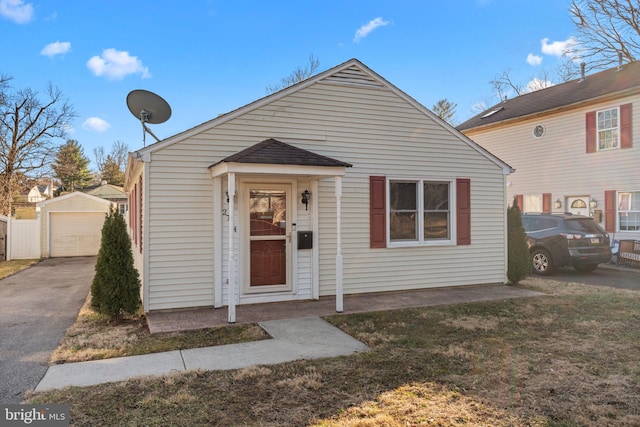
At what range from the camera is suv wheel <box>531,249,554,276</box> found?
10545 millimetres

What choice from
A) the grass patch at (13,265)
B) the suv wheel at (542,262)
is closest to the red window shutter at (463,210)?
the suv wheel at (542,262)

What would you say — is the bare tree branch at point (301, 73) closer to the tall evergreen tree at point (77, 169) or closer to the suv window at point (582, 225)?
the tall evergreen tree at point (77, 169)

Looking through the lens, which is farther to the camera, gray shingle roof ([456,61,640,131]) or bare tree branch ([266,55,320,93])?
bare tree branch ([266,55,320,93])

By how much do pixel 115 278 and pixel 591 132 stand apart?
14.5 m

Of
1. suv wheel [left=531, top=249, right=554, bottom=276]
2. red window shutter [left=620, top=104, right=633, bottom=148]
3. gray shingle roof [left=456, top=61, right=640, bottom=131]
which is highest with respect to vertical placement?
gray shingle roof [left=456, top=61, right=640, bottom=131]

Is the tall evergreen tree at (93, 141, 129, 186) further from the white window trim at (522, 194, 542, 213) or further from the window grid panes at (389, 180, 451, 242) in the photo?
the window grid panes at (389, 180, 451, 242)

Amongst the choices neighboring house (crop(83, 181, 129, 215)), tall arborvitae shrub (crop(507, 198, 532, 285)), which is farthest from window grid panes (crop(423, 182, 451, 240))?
neighboring house (crop(83, 181, 129, 215))

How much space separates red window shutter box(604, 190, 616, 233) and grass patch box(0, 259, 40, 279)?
1789 cm

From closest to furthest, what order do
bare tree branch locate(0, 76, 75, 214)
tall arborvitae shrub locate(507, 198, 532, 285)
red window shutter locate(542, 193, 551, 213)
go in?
tall arborvitae shrub locate(507, 198, 532, 285), red window shutter locate(542, 193, 551, 213), bare tree branch locate(0, 76, 75, 214)

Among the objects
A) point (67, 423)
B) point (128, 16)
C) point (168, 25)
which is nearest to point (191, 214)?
point (67, 423)

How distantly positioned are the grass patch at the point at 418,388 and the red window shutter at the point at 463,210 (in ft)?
9.89

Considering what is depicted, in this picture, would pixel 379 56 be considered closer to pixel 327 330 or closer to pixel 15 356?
pixel 327 330

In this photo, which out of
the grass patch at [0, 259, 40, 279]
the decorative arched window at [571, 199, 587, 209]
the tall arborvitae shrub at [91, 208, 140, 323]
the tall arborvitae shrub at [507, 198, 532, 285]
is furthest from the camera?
the decorative arched window at [571, 199, 587, 209]

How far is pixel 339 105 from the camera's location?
745 centimetres
